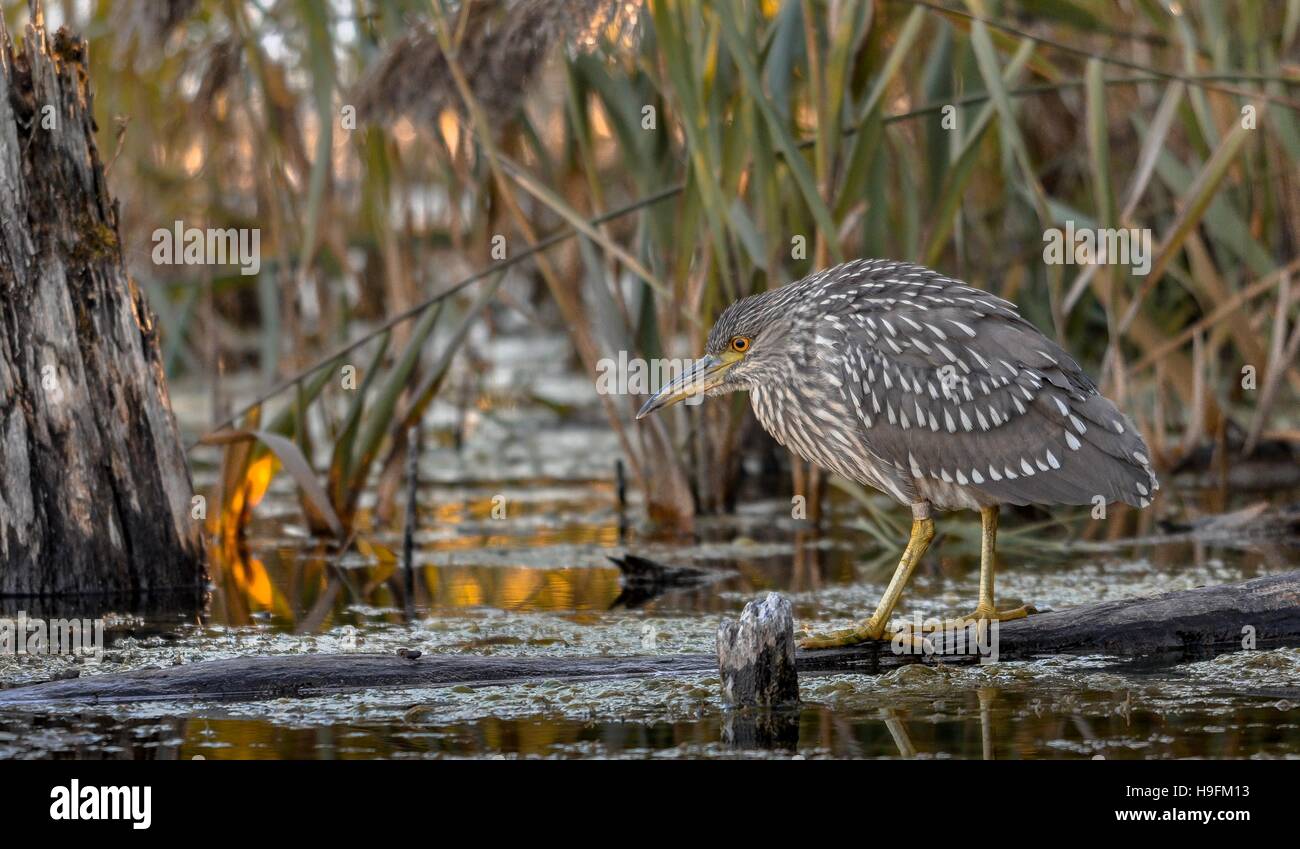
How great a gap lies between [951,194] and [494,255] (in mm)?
2752

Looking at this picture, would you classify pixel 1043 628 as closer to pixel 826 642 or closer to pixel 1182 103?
pixel 826 642

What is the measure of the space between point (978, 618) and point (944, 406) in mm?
718

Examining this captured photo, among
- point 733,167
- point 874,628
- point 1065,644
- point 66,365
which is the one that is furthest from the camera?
point 733,167

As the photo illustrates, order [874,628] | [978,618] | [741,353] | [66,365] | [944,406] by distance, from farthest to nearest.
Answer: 1. [66,365]
2. [741,353]
3. [944,406]
4. [978,618]
5. [874,628]

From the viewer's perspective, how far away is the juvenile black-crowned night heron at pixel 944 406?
18.3ft

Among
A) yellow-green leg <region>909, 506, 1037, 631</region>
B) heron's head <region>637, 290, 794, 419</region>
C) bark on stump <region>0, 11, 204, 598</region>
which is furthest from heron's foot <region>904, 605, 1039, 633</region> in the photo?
bark on stump <region>0, 11, 204, 598</region>

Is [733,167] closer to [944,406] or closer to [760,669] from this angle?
[944,406]

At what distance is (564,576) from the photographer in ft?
24.1

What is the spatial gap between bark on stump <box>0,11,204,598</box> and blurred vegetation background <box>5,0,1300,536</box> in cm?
45

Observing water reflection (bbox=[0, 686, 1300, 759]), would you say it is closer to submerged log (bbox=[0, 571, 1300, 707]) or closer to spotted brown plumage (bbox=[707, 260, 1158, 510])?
submerged log (bbox=[0, 571, 1300, 707])

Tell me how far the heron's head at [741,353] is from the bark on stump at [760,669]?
1475mm

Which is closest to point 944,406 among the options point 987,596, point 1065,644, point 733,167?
point 987,596

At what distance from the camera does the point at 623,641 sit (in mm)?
5766

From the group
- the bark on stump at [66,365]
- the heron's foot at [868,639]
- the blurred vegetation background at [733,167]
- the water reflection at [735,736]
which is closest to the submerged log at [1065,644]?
the heron's foot at [868,639]
